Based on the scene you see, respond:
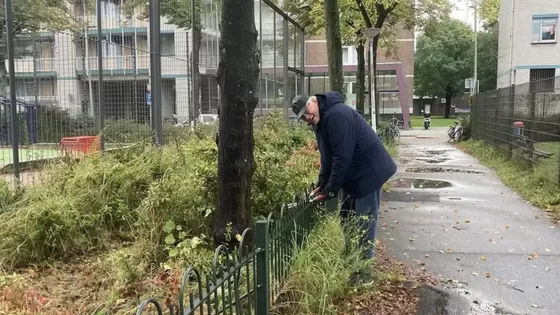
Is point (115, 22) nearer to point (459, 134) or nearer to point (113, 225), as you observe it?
point (113, 225)

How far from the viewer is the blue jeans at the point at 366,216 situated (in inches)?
187

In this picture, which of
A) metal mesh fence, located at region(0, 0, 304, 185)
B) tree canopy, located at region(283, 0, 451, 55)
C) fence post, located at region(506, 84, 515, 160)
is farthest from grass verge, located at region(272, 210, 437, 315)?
tree canopy, located at region(283, 0, 451, 55)

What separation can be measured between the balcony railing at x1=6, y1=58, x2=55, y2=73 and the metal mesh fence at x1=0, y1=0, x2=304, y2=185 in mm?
13

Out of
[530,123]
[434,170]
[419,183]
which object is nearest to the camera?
[419,183]

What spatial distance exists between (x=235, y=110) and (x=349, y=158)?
102 centimetres

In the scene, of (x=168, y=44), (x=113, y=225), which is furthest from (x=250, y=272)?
(x=168, y=44)

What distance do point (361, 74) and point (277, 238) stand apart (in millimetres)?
17071

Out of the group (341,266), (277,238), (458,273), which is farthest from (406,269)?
(277,238)

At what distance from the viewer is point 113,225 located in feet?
17.8

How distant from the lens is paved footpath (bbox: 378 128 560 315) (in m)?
4.74

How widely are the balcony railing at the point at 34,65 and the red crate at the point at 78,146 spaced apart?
981 mm

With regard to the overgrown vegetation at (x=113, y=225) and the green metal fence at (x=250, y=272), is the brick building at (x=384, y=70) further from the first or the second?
the green metal fence at (x=250, y=272)

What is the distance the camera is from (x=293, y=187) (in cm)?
509

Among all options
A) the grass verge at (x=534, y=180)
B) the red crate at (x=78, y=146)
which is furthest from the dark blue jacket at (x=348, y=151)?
the grass verge at (x=534, y=180)
